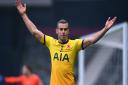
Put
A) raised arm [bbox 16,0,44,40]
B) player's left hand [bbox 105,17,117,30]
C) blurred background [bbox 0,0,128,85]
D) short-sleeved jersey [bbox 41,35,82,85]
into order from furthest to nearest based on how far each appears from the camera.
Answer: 1. blurred background [bbox 0,0,128,85]
2. raised arm [bbox 16,0,44,40]
3. short-sleeved jersey [bbox 41,35,82,85]
4. player's left hand [bbox 105,17,117,30]

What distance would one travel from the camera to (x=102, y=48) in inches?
634

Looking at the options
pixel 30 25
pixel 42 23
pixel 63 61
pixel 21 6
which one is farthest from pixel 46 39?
pixel 42 23

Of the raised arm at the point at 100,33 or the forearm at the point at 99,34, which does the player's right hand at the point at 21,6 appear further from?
the forearm at the point at 99,34

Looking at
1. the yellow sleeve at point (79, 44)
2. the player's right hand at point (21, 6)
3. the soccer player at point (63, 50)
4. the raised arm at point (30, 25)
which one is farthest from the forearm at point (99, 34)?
the player's right hand at point (21, 6)

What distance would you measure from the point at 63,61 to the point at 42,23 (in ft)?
32.4

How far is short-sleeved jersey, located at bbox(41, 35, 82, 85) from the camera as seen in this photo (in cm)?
1191

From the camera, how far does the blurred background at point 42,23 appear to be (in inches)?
839

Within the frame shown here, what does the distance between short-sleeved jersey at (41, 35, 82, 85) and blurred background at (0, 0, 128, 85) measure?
876 centimetres

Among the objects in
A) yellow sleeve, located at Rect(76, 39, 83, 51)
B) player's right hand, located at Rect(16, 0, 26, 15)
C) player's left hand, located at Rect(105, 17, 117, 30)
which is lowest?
yellow sleeve, located at Rect(76, 39, 83, 51)

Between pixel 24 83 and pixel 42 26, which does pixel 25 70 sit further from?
pixel 42 26

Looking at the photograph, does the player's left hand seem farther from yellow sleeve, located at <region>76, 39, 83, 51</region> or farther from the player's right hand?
the player's right hand

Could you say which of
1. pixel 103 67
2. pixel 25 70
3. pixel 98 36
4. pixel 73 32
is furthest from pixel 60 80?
pixel 73 32

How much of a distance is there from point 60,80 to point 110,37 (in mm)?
3955

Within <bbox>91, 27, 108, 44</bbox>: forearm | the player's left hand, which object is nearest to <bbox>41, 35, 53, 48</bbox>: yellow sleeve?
<bbox>91, 27, 108, 44</bbox>: forearm
